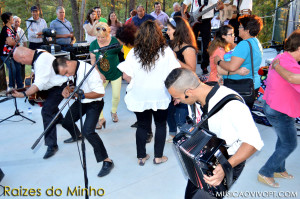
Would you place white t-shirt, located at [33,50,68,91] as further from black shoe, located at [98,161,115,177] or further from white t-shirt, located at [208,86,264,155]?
white t-shirt, located at [208,86,264,155]

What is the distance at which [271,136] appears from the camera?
4.95 m

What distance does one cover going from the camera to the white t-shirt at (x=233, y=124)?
1993 millimetres

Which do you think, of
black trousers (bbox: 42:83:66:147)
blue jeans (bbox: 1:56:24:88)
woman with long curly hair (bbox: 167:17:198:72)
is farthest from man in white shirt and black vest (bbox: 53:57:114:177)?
blue jeans (bbox: 1:56:24:88)

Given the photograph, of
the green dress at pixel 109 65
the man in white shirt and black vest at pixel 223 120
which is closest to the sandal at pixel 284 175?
the man in white shirt and black vest at pixel 223 120

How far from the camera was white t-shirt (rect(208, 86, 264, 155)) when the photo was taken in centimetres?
199

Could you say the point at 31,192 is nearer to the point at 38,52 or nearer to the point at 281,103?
the point at 38,52

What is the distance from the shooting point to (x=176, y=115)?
486 cm

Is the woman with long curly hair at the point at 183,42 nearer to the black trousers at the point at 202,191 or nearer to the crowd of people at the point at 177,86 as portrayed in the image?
the crowd of people at the point at 177,86

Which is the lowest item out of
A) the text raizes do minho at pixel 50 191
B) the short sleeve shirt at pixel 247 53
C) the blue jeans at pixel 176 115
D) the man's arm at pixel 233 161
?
the text raizes do minho at pixel 50 191

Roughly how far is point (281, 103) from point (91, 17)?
20.0 ft

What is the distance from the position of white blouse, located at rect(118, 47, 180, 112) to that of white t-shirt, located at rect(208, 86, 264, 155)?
1531mm

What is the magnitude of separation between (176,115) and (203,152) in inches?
117

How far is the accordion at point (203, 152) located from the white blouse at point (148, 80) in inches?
61.2

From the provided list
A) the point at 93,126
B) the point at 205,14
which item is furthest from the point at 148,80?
the point at 205,14
